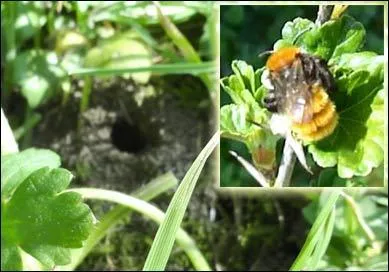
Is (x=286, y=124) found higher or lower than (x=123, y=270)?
higher

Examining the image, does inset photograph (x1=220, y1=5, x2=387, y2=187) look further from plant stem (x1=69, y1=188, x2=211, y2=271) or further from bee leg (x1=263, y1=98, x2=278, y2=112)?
plant stem (x1=69, y1=188, x2=211, y2=271)

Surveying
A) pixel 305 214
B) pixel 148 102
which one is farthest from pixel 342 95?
pixel 148 102

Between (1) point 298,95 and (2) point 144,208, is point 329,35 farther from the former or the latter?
(2) point 144,208

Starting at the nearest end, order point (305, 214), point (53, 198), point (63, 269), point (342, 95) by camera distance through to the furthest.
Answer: point (342, 95), point (53, 198), point (63, 269), point (305, 214)

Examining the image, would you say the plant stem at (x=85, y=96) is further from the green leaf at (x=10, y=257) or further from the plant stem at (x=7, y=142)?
the green leaf at (x=10, y=257)

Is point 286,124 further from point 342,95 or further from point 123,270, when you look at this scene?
point 123,270

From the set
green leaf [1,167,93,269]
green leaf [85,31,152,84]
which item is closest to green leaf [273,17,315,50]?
green leaf [1,167,93,269]

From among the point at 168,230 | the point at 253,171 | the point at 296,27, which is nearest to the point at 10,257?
the point at 168,230
